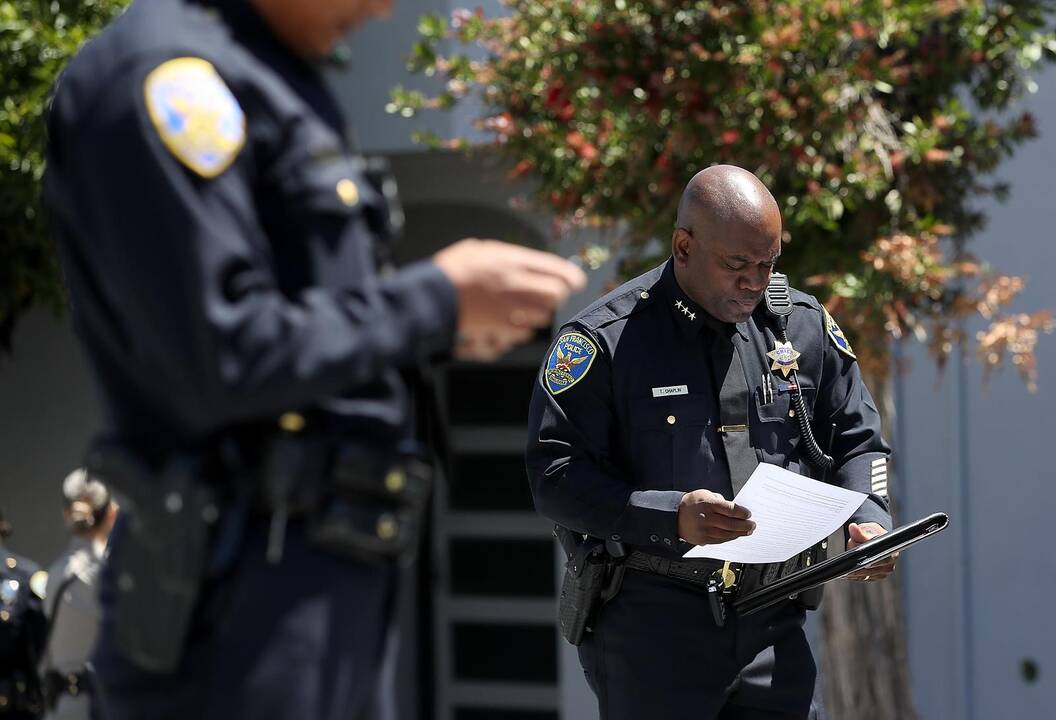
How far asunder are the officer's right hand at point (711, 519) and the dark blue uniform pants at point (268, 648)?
149cm

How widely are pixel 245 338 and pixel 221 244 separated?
11 centimetres

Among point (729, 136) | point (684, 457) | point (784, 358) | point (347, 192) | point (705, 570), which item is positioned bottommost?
point (705, 570)

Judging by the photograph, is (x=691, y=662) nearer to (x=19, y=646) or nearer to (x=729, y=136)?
(x=729, y=136)

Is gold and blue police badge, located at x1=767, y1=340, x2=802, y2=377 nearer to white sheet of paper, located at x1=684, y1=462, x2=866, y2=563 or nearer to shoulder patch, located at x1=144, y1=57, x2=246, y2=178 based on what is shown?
white sheet of paper, located at x1=684, y1=462, x2=866, y2=563

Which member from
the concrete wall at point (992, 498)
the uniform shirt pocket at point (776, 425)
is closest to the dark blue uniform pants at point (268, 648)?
the uniform shirt pocket at point (776, 425)

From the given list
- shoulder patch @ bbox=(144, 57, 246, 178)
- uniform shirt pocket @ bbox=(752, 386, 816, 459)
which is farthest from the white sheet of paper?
shoulder patch @ bbox=(144, 57, 246, 178)

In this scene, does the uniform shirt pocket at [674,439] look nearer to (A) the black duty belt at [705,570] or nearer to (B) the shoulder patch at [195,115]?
(A) the black duty belt at [705,570]

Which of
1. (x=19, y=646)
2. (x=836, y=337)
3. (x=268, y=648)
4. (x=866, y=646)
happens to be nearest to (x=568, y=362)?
(x=836, y=337)

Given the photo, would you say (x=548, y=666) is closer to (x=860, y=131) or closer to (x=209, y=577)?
(x=860, y=131)

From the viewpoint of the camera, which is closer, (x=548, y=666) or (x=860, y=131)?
(x=860, y=131)

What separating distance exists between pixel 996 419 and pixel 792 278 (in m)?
1.96

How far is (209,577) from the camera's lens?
6.12 feet

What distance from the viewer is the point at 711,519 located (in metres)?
3.32

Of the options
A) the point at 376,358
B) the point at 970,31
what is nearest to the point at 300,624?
the point at 376,358
